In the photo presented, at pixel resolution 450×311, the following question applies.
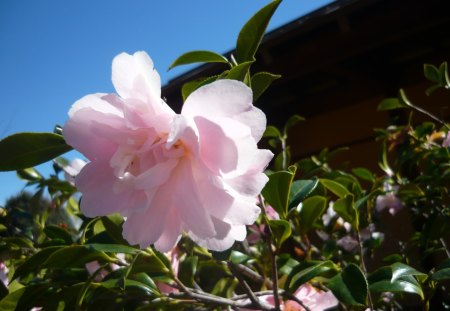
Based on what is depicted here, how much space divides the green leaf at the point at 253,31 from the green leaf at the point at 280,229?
10.5 inches

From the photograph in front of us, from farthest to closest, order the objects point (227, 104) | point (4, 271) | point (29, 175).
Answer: point (29, 175)
point (4, 271)
point (227, 104)

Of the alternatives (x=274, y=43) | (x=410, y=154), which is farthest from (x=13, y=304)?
(x=274, y=43)

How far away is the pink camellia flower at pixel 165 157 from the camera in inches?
19.4

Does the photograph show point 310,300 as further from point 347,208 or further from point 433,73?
point 433,73

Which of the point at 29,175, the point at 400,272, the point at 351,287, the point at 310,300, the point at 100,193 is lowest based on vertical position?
the point at 310,300

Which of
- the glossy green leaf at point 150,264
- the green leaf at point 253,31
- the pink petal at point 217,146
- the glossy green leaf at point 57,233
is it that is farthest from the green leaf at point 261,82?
the glossy green leaf at point 57,233

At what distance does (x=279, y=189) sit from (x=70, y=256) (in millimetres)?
382

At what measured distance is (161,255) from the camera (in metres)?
0.84

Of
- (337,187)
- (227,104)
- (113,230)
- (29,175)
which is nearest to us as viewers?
(227,104)

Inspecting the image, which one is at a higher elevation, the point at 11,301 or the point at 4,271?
the point at 11,301

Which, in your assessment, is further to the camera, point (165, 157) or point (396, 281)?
point (396, 281)

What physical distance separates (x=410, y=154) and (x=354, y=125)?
2865 mm

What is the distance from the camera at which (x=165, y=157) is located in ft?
1.71

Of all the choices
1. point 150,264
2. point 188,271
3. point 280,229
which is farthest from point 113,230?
point 280,229
